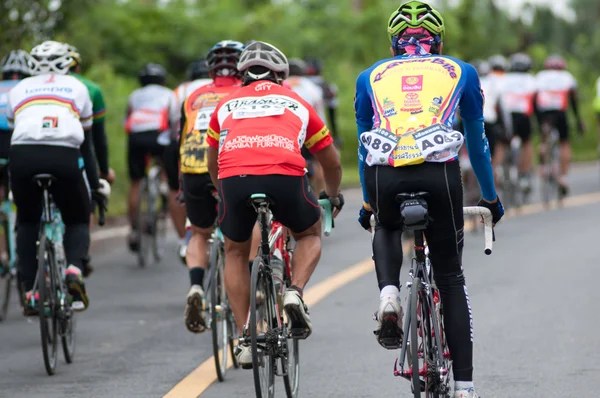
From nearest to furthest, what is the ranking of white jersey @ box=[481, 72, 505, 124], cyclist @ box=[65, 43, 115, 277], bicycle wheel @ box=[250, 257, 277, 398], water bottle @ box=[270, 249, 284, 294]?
bicycle wheel @ box=[250, 257, 277, 398]
water bottle @ box=[270, 249, 284, 294]
cyclist @ box=[65, 43, 115, 277]
white jersey @ box=[481, 72, 505, 124]

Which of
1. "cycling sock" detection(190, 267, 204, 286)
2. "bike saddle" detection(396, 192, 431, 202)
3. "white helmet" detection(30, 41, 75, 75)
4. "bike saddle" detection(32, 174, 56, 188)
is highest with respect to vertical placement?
"white helmet" detection(30, 41, 75, 75)

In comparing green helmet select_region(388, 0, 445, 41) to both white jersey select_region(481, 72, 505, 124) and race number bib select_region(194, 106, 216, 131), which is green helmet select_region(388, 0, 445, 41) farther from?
white jersey select_region(481, 72, 505, 124)

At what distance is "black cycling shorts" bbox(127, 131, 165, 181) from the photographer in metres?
15.2

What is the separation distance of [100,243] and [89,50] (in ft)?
22.7

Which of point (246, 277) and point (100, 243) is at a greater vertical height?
point (246, 277)

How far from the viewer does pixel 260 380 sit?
7.23 m

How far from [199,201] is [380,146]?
11.0 ft

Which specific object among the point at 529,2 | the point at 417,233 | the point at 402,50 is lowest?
the point at 529,2

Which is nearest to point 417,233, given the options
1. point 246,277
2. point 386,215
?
point 386,215

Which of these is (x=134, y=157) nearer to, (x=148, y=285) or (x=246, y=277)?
(x=148, y=285)

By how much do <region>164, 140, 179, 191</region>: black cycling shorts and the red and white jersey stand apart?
3.84 metres

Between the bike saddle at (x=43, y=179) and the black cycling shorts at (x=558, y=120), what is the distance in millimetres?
12536

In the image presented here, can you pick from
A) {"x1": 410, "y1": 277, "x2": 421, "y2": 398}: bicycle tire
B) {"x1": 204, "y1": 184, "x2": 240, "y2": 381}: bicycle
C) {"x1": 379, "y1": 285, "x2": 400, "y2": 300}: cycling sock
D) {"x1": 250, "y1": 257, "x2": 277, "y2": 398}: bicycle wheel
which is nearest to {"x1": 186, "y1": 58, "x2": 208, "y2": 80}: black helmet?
{"x1": 204, "y1": 184, "x2": 240, "y2": 381}: bicycle

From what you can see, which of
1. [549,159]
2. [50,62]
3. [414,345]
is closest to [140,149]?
[50,62]
